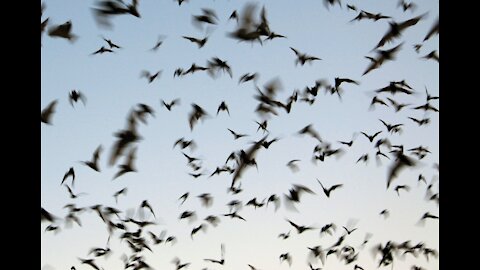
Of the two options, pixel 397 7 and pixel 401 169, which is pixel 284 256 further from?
pixel 397 7

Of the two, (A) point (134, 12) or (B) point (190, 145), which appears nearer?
(A) point (134, 12)
